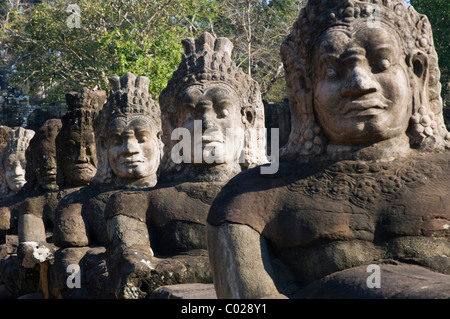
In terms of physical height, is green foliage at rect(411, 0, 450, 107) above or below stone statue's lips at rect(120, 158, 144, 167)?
above

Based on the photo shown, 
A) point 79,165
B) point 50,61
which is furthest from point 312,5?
point 50,61

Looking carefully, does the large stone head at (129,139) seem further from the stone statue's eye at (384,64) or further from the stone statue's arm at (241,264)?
the stone statue's eye at (384,64)

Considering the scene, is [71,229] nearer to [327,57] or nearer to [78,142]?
[78,142]

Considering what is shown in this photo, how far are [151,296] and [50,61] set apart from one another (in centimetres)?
1928

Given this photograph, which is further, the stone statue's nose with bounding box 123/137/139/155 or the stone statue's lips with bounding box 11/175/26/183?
the stone statue's lips with bounding box 11/175/26/183

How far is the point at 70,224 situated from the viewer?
8.66 meters

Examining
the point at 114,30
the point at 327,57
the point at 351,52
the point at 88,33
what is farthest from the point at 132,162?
the point at 88,33

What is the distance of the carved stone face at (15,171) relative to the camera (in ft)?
48.5

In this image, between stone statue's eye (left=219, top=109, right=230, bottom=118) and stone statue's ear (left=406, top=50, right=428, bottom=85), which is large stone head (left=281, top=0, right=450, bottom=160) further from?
stone statue's eye (left=219, top=109, right=230, bottom=118)

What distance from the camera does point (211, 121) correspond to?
700cm

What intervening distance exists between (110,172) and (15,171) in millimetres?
6546

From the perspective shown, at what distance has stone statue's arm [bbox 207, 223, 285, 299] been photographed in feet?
15.0

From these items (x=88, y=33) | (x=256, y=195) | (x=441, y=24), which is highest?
(x=88, y=33)

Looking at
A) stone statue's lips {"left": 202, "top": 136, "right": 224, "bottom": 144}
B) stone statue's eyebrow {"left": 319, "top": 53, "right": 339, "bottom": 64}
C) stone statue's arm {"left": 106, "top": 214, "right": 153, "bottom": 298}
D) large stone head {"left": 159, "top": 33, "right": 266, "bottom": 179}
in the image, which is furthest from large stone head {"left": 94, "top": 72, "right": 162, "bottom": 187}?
stone statue's eyebrow {"left": 319, "top": 53, "right": 339, "bottom": 64}
